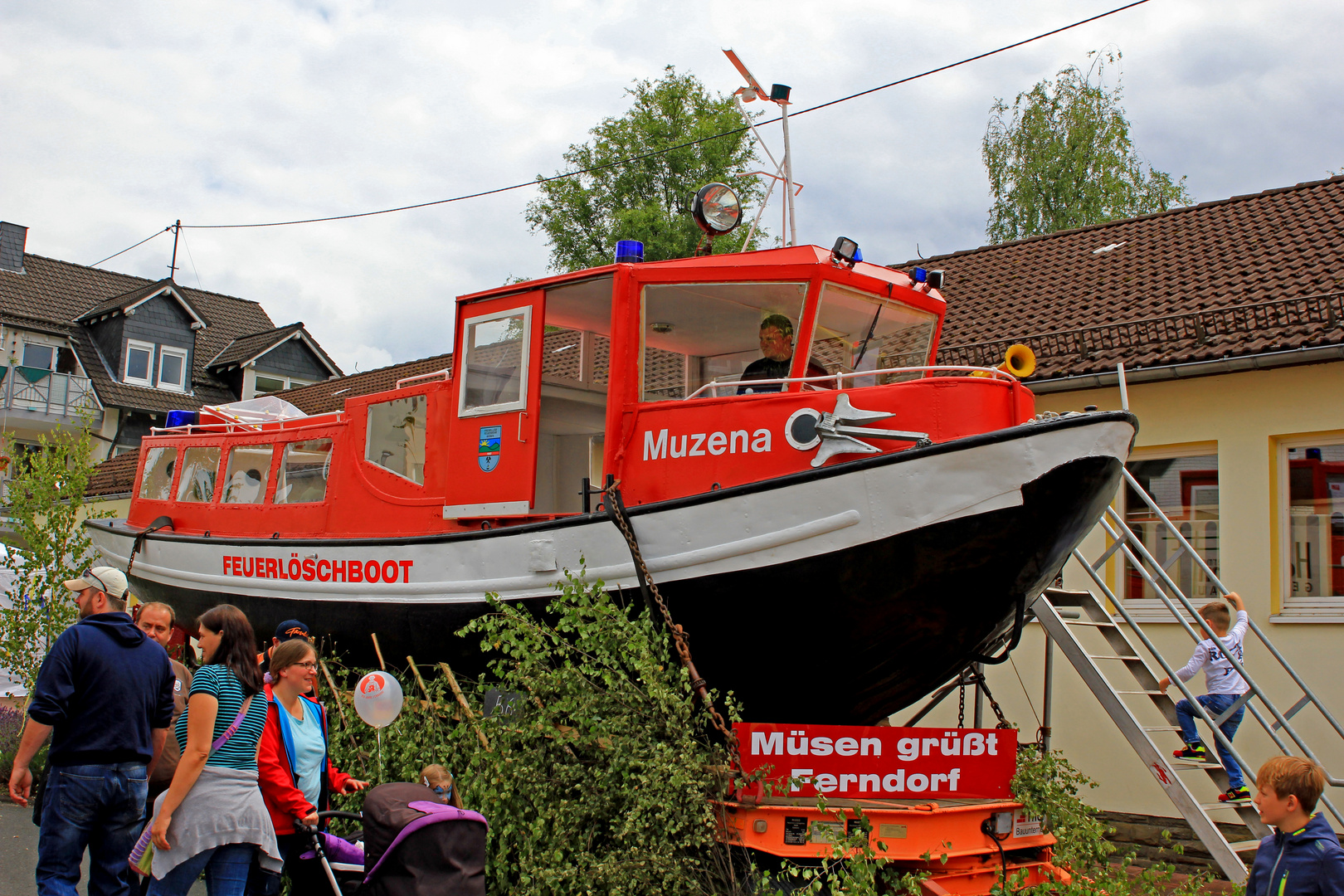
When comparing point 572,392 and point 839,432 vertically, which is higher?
point 572,392

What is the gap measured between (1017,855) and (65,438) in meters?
9.32

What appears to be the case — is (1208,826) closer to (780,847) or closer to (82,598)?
(780,847)

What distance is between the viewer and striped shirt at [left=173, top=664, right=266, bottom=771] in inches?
157

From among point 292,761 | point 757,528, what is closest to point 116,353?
point 292,761

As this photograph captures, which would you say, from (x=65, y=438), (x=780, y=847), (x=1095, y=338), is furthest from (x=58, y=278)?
(x=780, y=847)

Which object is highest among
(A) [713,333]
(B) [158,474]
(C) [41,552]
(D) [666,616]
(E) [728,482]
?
(A) [713,333]

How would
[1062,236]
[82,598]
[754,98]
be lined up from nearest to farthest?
1. [82,598]
2. [754,98]
3. [1062,236]

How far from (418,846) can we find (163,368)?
3064 cm

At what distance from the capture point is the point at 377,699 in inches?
202

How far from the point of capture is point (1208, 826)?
5727mm

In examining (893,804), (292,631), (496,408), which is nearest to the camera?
(893,804)

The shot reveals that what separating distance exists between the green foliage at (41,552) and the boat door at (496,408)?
17.1 ft

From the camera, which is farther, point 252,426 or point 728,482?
point 252,426

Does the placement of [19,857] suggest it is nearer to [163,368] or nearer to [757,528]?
[757,528]
